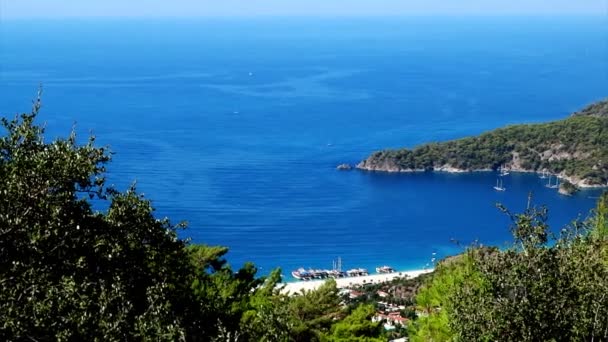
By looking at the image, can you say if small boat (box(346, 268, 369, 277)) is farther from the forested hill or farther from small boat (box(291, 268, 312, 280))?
the forested hill

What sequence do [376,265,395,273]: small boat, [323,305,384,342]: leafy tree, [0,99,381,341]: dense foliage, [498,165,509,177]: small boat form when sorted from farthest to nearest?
[498,165,509,177]: small boat
[376,265,395,273]: small boat
[323,305,384,342]: leafy tree
[0,99,381,341]: dense foliage

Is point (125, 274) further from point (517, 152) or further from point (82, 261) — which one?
point (517, 152)

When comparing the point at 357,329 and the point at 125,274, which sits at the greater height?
the point at 357,329

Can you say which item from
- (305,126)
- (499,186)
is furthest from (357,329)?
(305,126)

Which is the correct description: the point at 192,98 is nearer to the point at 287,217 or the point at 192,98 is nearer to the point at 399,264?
the point at 287,217

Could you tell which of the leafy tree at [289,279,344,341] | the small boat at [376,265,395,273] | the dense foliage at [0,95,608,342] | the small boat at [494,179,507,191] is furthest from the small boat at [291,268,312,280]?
the dense foliage at [0,95,608,342]

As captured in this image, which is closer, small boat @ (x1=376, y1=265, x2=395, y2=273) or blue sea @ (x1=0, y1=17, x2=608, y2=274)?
small boat @ (x1=376, y1=265, x2=395, y2=273)
